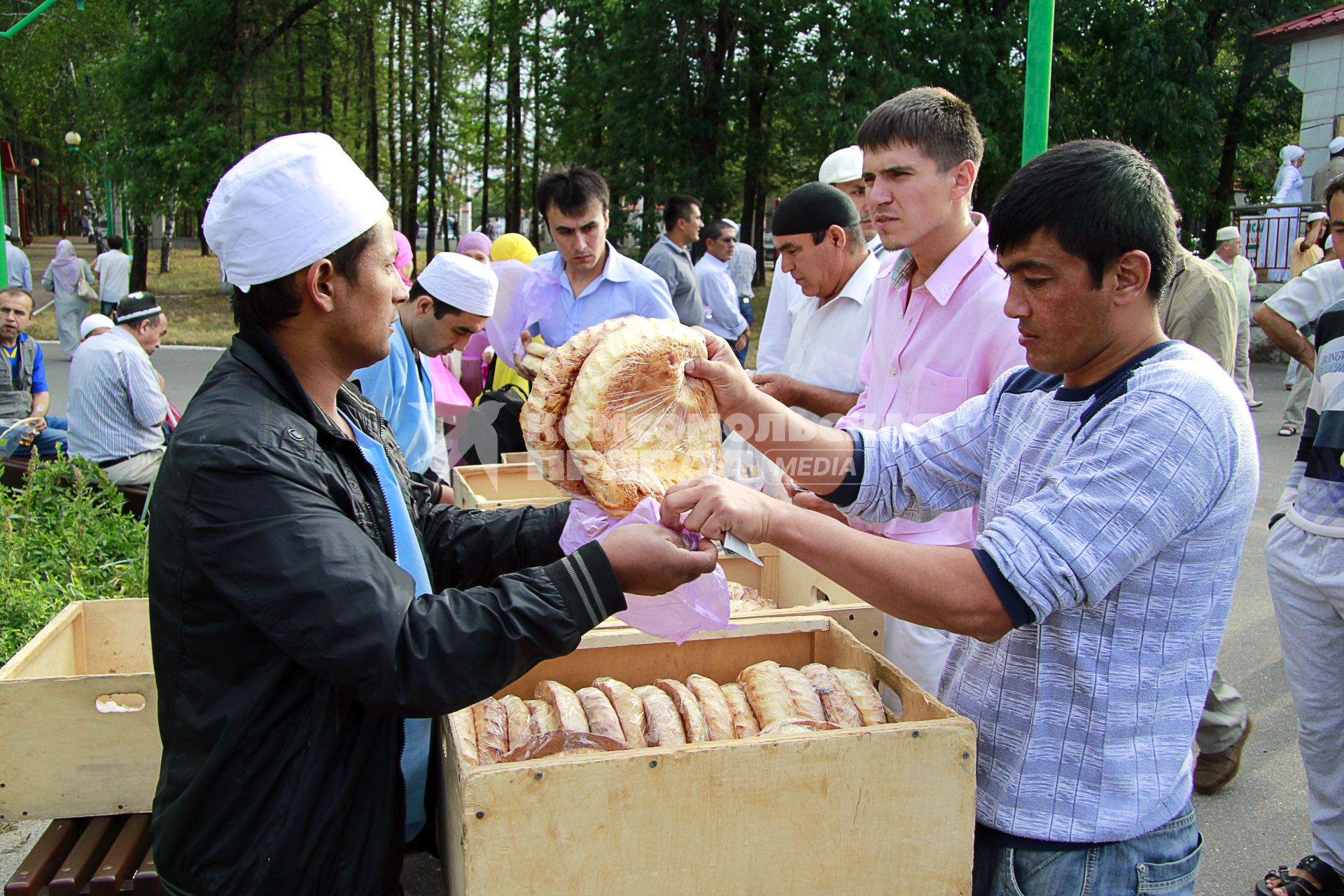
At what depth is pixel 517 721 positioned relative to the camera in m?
2.38

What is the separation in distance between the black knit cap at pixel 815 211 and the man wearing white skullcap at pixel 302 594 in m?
2.58

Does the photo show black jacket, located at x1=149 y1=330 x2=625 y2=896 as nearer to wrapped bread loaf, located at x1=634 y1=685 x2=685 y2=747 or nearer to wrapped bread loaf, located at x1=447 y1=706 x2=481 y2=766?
wrapped bread loaf, located at x1=447 y1=706 x2=481 y2=766

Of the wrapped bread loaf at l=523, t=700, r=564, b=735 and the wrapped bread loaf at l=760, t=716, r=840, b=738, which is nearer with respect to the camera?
the wrapped bread loaf at l=760, t=716, r=840, b=738

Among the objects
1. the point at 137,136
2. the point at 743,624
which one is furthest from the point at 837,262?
the point at 137,136

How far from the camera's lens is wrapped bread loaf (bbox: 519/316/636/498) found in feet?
7.28

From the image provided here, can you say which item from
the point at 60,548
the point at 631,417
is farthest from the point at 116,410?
the point at 631,417

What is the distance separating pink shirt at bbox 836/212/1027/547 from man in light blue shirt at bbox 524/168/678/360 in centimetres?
236

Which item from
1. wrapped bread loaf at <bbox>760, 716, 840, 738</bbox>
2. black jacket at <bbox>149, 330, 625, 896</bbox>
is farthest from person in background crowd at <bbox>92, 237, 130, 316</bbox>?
wrapped bread loaf at <bbox>760, 716, 840, 738</bbox>

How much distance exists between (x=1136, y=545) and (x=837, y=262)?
109 inches

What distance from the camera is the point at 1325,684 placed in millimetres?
3148

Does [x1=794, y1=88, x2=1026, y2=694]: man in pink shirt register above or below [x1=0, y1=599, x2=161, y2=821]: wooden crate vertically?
above

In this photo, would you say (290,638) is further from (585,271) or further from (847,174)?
(847,174)

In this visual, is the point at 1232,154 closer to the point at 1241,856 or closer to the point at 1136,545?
the point at 1241,856

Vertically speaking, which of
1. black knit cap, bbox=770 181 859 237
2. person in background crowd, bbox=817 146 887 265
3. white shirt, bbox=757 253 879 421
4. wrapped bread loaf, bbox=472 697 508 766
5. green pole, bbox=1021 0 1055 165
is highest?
green pole, bbox=1021 0 1055 165
